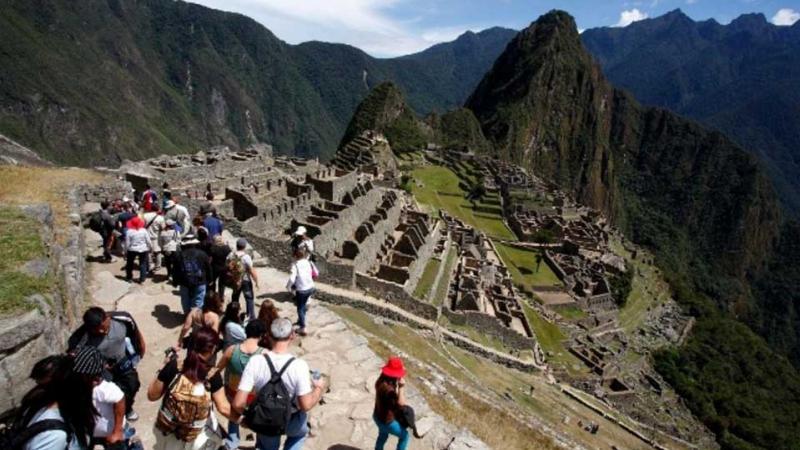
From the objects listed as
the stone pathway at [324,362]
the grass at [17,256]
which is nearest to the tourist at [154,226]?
the stone pathway at [324,362]

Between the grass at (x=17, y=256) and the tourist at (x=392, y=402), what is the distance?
17.1 feet

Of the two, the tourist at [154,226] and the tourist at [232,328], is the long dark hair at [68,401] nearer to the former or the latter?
the tourist at [232,328]

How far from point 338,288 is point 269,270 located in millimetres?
6851

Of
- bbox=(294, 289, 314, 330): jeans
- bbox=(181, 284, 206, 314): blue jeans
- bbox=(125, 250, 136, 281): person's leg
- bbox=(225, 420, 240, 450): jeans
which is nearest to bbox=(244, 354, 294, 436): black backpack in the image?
bbox=(225, 420, 240, 450): jeans

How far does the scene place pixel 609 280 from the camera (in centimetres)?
6969

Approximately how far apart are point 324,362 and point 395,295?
48.9ft

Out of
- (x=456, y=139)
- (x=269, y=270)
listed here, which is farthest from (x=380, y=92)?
(x=269, y=270)

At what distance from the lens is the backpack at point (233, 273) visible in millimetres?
11242

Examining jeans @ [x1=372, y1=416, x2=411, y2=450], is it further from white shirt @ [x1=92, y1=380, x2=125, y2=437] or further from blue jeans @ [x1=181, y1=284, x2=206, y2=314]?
blue jeans @ [x1=181, y1=284, x2=206, y2=314]

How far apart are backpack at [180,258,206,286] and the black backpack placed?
5123 millimetres

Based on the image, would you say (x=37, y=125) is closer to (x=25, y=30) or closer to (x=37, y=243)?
(x=25, y=30)

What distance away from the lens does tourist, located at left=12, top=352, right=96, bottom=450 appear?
5055 mm

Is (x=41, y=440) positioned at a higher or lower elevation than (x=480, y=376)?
higher

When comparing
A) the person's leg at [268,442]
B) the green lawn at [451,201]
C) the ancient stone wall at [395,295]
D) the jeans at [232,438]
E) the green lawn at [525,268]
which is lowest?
the green lawn at [525,268]
